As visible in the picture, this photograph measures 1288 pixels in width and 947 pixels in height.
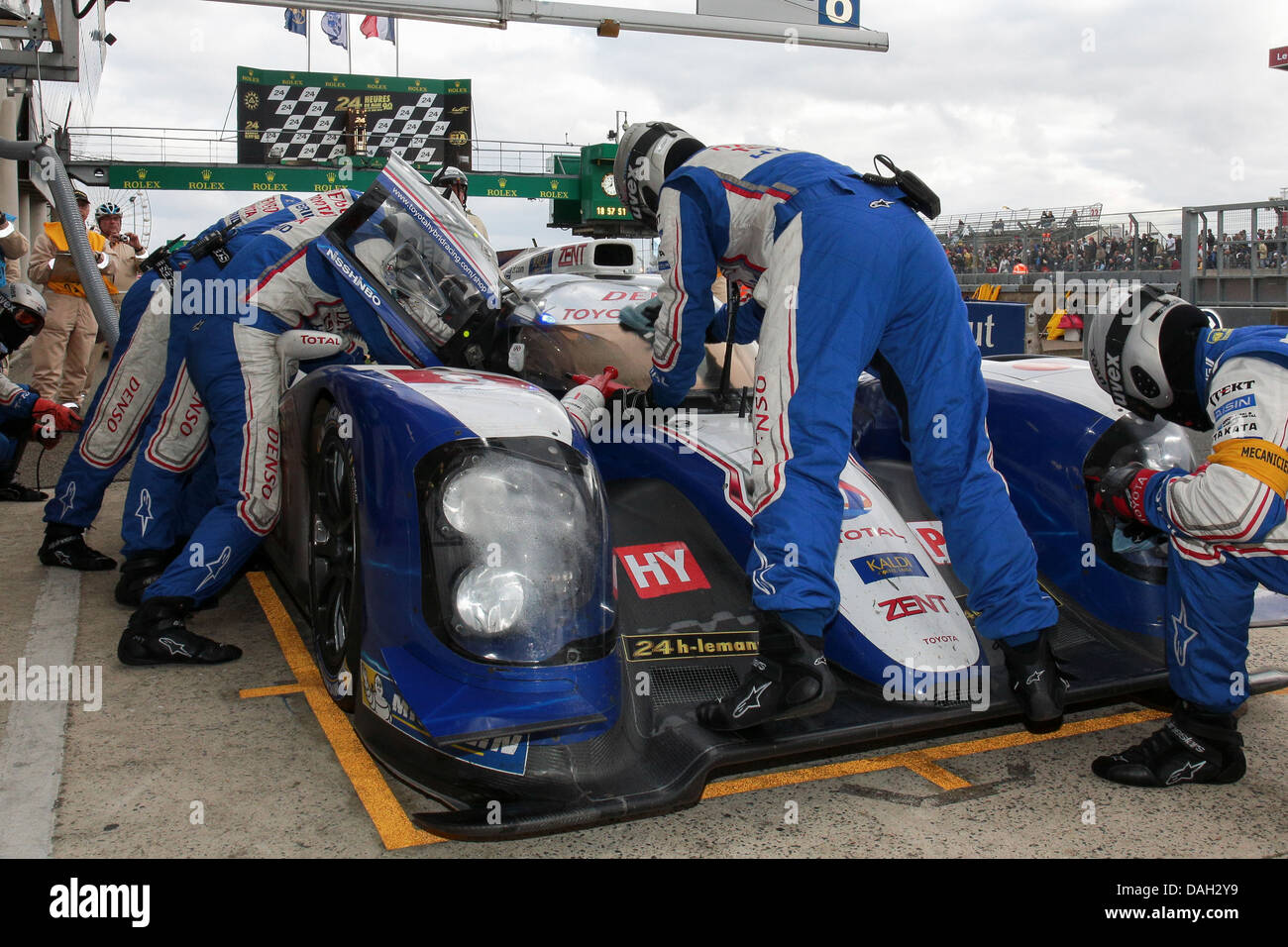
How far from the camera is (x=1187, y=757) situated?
2717mm

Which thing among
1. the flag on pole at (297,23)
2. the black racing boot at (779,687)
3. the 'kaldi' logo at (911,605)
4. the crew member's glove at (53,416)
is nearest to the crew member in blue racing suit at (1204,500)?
the 'kaldi' logo at (911,605)

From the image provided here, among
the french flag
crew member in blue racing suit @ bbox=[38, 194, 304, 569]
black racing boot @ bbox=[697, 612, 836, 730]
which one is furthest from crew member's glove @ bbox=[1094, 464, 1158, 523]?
the french flag

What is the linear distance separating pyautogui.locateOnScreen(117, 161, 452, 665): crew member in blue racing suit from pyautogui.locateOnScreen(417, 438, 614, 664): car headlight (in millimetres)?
1284

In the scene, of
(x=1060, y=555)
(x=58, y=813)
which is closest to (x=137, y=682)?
(x=58, y=813)

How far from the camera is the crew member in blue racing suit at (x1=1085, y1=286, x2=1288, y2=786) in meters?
2.57

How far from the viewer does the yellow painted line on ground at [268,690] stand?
130 inches

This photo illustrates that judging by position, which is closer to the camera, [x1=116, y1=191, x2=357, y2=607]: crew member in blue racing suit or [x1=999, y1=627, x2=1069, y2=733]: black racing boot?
[x1=999, y1=627, x2=1069, y2=733]: black racing boot

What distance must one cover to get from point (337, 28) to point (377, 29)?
2.24 meters

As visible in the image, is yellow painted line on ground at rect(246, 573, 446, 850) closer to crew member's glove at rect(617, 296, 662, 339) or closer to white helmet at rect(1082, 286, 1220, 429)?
crew member's glove at rect(617, 296, 662, 339)

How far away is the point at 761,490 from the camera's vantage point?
8.71 feet

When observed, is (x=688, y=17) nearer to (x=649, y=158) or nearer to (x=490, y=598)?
(x=649, y=158)

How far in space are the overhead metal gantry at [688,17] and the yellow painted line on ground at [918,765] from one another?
34.9 ft
